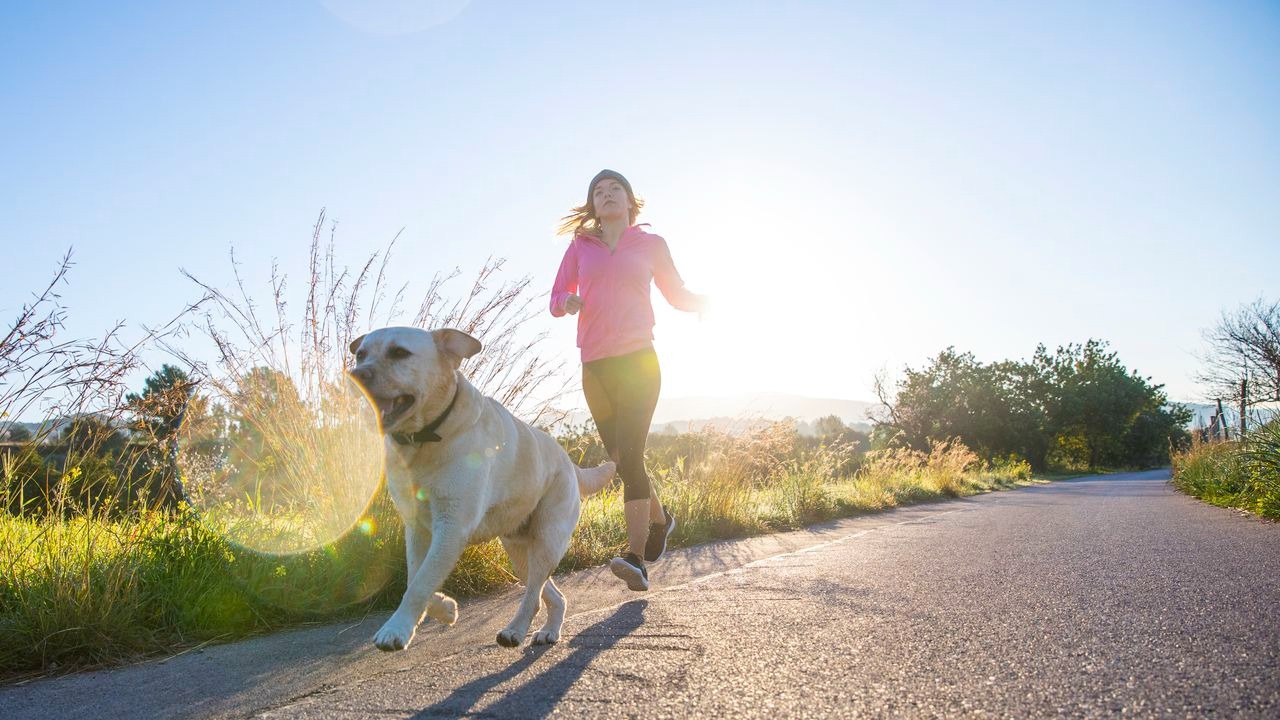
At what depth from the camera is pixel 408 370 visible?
8.55 ft

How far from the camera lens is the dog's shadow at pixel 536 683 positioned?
1.92 m

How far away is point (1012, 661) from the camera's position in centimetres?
214

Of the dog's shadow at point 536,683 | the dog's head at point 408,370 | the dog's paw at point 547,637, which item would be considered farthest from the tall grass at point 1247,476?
the dog's head at point 408,370

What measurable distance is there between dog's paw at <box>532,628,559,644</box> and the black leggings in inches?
56.4

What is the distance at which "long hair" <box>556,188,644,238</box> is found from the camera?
15.5 feet

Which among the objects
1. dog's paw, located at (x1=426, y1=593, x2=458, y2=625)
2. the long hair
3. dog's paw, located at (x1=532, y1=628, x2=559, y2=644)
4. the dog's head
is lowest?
dog's paw, located at (x1=532, y1=628, x2=559, y2=644)

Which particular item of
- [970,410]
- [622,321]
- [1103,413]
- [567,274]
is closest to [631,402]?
[622,321]

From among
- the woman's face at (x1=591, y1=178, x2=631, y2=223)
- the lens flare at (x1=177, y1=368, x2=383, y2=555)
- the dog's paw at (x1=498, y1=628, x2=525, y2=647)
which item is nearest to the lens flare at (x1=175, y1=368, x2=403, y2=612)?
the lens flare at (x1=177, y1=368, x2=383, y2=555)

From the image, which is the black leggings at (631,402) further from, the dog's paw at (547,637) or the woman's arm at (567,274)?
the dog's paw at (547,637)

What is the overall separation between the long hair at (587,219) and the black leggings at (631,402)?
904 millimetres

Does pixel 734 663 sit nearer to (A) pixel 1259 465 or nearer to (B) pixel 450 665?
(B) pixel 450 665

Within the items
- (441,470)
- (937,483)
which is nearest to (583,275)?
(441,470)

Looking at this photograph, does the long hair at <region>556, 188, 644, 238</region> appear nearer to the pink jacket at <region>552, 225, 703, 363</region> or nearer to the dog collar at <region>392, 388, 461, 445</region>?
the pink jacket at <region>552, 225, 703, 363</region>

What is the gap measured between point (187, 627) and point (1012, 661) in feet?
10.9
